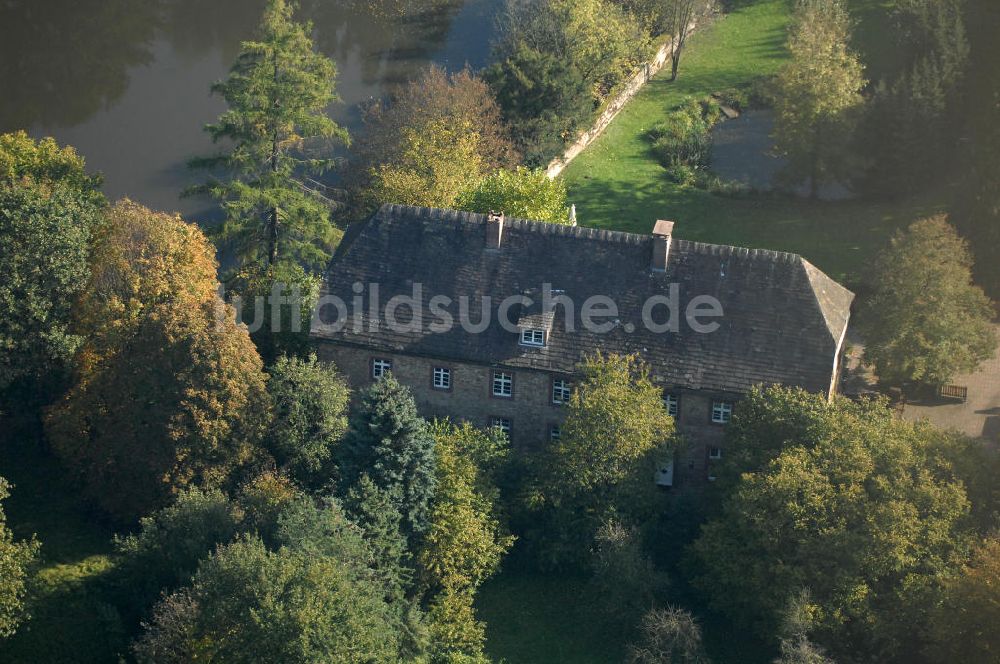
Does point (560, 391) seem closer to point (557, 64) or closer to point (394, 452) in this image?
point (394, 452)

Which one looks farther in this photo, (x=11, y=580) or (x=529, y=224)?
(x=529, y=224)

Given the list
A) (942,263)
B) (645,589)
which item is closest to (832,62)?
(942,263)

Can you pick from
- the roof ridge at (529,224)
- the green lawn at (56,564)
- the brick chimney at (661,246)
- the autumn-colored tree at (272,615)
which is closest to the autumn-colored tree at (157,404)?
the green lawn at (56,564)

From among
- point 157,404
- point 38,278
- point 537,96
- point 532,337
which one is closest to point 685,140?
point 537,96

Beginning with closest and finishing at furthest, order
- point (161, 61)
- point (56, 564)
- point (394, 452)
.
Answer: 1. point (394, 452)
2. point (56, 564)
3. point (161, 61)

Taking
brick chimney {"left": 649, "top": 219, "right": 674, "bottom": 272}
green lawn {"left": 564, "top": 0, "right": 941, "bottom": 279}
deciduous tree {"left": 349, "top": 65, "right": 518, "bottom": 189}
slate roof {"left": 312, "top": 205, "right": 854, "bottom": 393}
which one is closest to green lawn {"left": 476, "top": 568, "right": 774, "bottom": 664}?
slate roof {"left": 312, "top": 205, "right": 854, "bottom": 393}
